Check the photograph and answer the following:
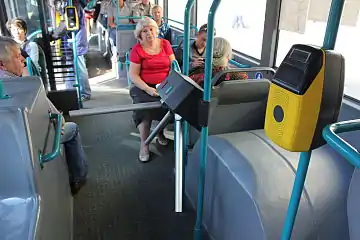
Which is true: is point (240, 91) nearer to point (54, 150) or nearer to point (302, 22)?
point (302, 22)

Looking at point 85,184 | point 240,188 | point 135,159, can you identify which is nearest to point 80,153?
point 85,184

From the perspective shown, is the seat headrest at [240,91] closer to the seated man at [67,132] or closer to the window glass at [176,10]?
the seated man at [67,132]

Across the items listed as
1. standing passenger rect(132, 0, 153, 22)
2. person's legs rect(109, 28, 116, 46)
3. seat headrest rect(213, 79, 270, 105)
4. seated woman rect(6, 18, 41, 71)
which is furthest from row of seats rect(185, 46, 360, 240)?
person's legs rect(109, 28, 116, 46)

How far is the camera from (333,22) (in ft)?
2.81

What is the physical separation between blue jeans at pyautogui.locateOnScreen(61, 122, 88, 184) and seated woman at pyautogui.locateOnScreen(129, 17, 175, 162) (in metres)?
0.66

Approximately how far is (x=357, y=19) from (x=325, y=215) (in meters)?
1.24

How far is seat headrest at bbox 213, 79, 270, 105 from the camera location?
6.93 ft

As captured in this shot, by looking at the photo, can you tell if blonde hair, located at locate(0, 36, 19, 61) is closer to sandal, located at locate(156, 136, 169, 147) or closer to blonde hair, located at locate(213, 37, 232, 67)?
blonde hair, located at locate(213, 37, 232, 67)

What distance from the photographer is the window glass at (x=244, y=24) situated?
10.8 feet

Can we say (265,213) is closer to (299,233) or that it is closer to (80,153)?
(299,233)

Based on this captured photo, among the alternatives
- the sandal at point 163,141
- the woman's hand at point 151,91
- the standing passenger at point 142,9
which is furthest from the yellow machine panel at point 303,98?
the standing passenger at point 142,9

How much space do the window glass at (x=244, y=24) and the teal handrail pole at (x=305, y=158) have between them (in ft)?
7.28

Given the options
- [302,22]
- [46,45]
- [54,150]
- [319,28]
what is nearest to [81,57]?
[46,45]

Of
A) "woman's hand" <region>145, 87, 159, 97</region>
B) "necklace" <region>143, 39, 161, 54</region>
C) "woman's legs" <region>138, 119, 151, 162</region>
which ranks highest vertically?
"necklace" <region>143, 39, 161, 54</region>
